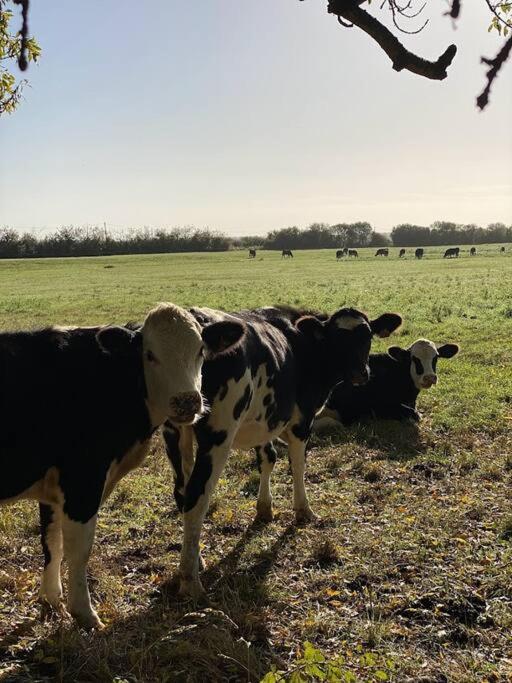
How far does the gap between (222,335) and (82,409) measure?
1.28m

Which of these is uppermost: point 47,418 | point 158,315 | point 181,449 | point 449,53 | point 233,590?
point 449,53

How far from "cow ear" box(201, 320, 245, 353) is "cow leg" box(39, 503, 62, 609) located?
5.67 ft

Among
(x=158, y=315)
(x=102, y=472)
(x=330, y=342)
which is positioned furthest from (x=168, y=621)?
(x=330, y=342)

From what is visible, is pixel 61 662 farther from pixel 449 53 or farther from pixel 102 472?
pixel 449 53

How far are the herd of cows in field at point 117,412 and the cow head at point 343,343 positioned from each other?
4.09 ft

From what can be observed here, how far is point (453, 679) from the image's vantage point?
407 centimetres

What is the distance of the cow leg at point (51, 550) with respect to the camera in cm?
496

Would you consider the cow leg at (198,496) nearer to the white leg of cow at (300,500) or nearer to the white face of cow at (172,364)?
the white face of cow at (172,364)

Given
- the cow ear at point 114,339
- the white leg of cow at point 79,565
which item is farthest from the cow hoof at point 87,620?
the cow ear at point 114,339

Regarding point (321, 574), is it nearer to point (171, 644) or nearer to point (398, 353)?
point (171, 644)

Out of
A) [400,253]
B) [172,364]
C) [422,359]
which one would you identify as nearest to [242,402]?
[172,364]

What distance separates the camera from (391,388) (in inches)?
418

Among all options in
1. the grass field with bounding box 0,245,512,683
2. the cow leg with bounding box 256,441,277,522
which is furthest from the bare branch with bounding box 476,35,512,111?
the cow leg with bounding box 256,441,277,522

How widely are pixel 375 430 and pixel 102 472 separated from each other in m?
6.05
